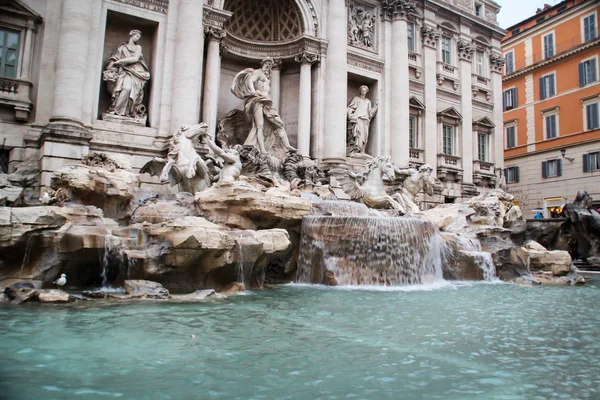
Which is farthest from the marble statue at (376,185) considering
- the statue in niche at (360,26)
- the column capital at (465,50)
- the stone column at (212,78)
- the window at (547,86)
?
the window at (547,86)

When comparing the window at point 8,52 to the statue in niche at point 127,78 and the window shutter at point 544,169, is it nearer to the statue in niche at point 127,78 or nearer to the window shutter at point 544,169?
the statue in niche at point 127,78

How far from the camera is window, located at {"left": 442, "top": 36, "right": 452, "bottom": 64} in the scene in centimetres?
2209

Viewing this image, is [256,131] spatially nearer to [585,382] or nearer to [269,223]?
[269,223]

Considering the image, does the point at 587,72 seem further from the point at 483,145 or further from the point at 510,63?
the point at 483,145

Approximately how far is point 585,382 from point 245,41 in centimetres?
1594

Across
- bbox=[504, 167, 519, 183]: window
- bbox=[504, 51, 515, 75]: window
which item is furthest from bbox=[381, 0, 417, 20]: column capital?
bbox=[504, 167, 519, 183]: window

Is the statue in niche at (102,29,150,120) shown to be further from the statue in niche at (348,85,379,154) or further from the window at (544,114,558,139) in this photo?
the window at (544,114,558,139)

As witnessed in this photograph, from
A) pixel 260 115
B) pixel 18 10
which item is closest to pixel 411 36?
pixel 260 115

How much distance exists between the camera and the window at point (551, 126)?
27.3 meters

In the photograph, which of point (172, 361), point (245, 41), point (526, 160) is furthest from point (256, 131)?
point (526, 160)

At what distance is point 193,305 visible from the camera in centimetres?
612

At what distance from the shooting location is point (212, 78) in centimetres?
1470

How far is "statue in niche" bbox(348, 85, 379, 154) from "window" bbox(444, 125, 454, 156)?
5.41 m

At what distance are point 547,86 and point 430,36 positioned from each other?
11.5 m
